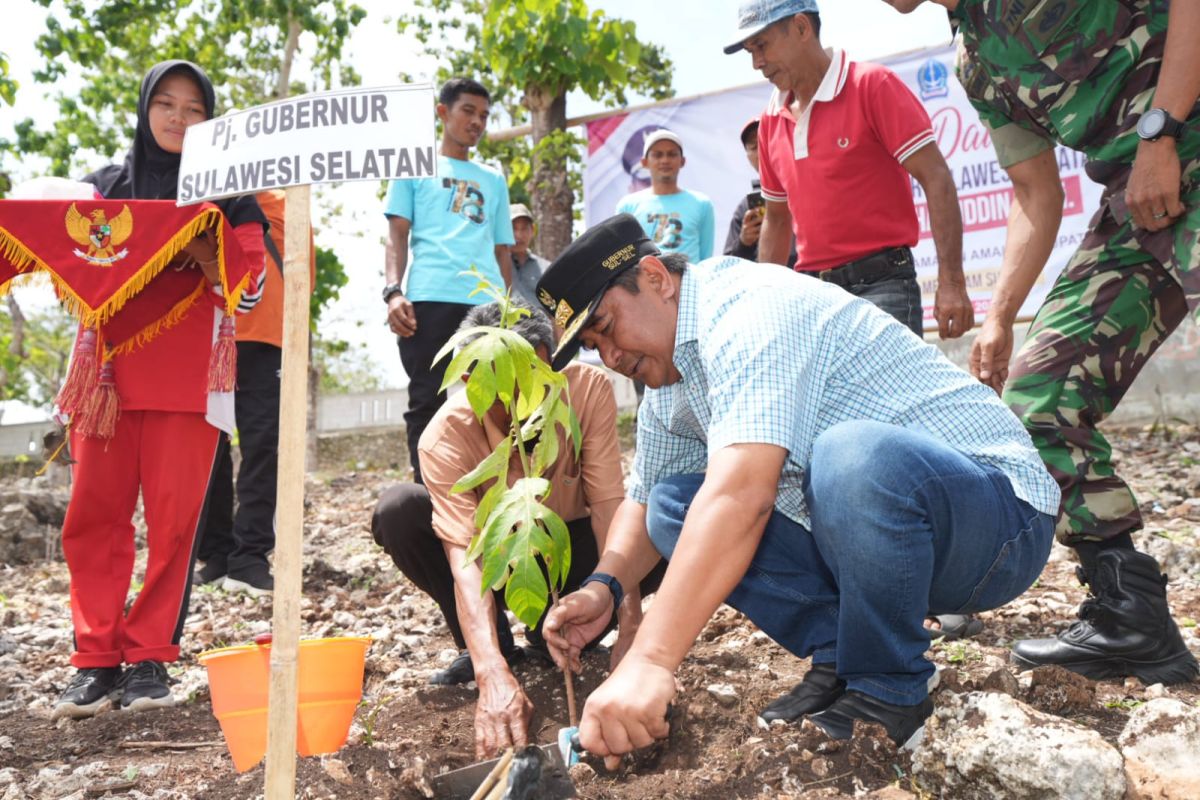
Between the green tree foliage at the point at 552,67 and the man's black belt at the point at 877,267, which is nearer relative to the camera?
the man's black belt at the point at 877,267

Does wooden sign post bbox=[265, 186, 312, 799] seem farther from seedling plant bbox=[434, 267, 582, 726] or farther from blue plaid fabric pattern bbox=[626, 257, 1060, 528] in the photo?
blue plaid fabric pattern bbox=[626, 257, 1060, 528]

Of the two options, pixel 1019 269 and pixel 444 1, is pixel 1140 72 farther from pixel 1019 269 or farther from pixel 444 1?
pixel 444 1

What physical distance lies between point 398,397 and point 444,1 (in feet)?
20.7

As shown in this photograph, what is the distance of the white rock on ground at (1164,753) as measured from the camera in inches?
66.6

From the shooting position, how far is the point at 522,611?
6.94 ft

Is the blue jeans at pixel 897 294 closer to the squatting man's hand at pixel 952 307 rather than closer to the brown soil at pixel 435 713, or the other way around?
the squatting man's hand at pixel 952 307

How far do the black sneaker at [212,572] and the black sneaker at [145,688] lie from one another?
177 cm

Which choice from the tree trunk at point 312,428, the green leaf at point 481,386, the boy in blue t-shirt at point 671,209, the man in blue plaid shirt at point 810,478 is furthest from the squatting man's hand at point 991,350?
the tree trunk at point 312,428

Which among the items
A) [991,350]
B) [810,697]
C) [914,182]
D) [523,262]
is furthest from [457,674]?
[914,182]

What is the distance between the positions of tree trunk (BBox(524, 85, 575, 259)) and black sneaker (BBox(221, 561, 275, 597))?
13.6ft

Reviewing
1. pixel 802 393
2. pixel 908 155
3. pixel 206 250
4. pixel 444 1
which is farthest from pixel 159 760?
pixel 444 1

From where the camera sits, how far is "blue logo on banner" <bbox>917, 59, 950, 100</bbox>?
7.14 m

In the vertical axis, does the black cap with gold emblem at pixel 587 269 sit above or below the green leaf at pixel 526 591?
above

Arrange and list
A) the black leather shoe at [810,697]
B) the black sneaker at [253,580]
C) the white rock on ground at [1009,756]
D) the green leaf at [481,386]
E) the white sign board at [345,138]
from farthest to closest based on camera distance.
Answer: the black sneaker at [253,580] → the black leather shoe at [810,697] → the green leaf at [481,386] → the white sign board at [345,138] → the white rock on ground at [1009,756]
